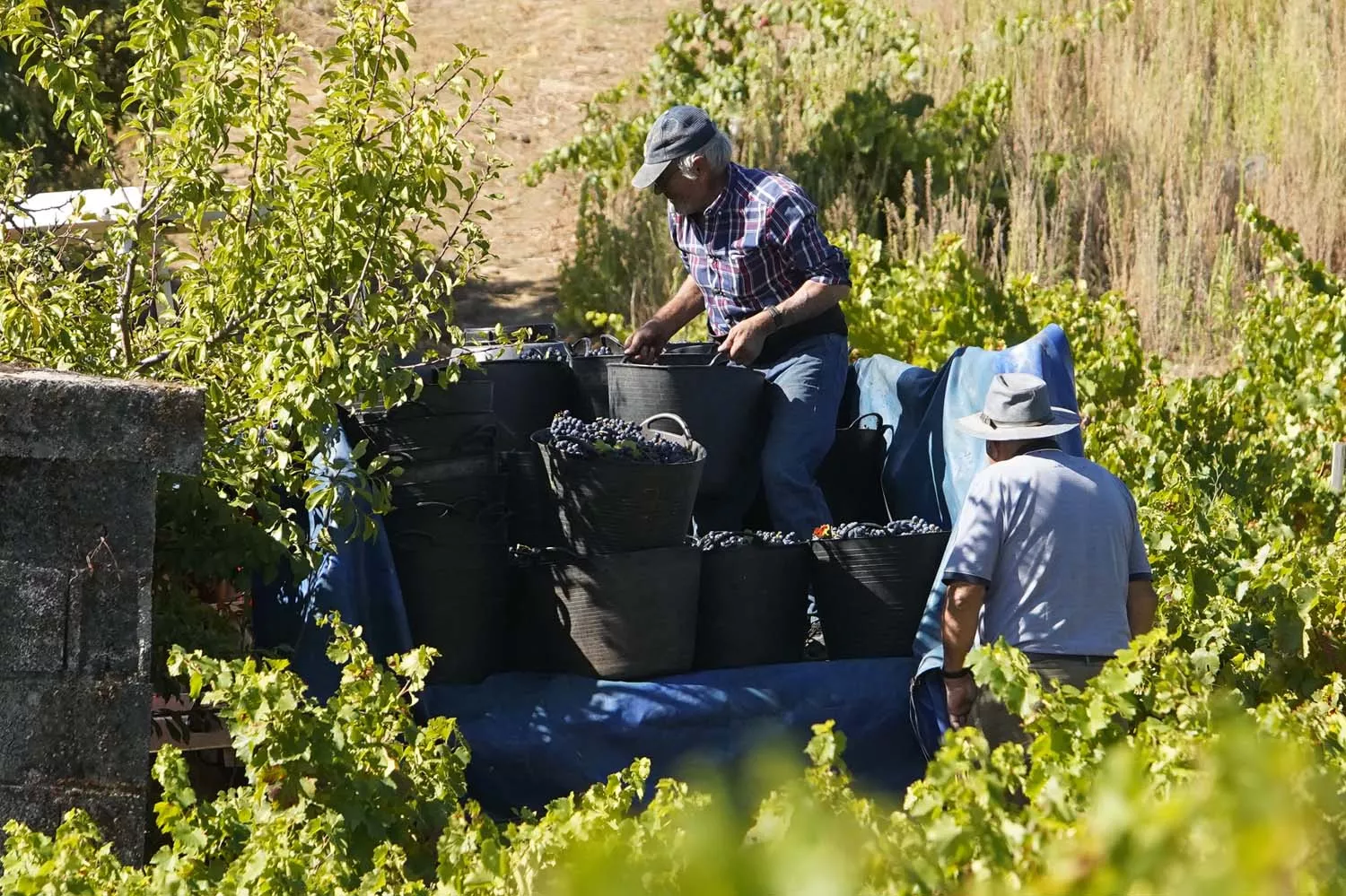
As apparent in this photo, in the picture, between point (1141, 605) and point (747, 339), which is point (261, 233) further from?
point (1141, 605)

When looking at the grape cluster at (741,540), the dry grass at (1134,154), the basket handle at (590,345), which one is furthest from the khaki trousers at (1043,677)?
the dry grass at (1134,154)

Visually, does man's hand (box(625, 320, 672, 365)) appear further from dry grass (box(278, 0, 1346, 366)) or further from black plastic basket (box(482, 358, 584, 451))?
dry grass (box(278, 0, 1346, 366))

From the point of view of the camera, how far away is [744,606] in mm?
3686

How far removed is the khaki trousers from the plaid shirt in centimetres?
132

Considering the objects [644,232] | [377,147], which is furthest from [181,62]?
[644,232]

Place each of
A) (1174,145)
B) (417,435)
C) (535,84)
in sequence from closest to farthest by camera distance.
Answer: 1. (417,435)
2. (1174,145)
3. (535,84)

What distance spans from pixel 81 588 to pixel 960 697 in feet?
6.11

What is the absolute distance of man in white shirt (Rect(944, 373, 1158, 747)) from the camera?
3361 millimetres

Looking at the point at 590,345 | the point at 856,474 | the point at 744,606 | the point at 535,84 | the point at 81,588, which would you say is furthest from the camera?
the point at 535,84

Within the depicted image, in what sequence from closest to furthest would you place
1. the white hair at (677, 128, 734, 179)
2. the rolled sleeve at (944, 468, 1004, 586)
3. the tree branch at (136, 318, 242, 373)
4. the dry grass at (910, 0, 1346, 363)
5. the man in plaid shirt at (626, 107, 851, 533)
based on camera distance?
1. the tree branch at (136, 318, 242, 373)
2. the rolled sleeve at (944, 468, 1004, 586)
3. the man in plaid shirt at (626, 107, 851, 533)
4. the white hair at (677, 128, 734, 179)
5. the dry grass at (910, 0, 1346, 363)

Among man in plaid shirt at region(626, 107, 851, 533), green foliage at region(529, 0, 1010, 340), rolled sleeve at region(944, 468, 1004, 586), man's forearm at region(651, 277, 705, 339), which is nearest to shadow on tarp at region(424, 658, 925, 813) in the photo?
rolled sleeve at region(944, 468, 1004, 586)

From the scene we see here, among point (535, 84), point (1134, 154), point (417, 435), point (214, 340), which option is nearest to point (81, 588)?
point (214, 340)

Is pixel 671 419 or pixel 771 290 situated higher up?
pixel 771 290

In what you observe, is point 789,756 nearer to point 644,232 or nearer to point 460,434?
point 460,434
